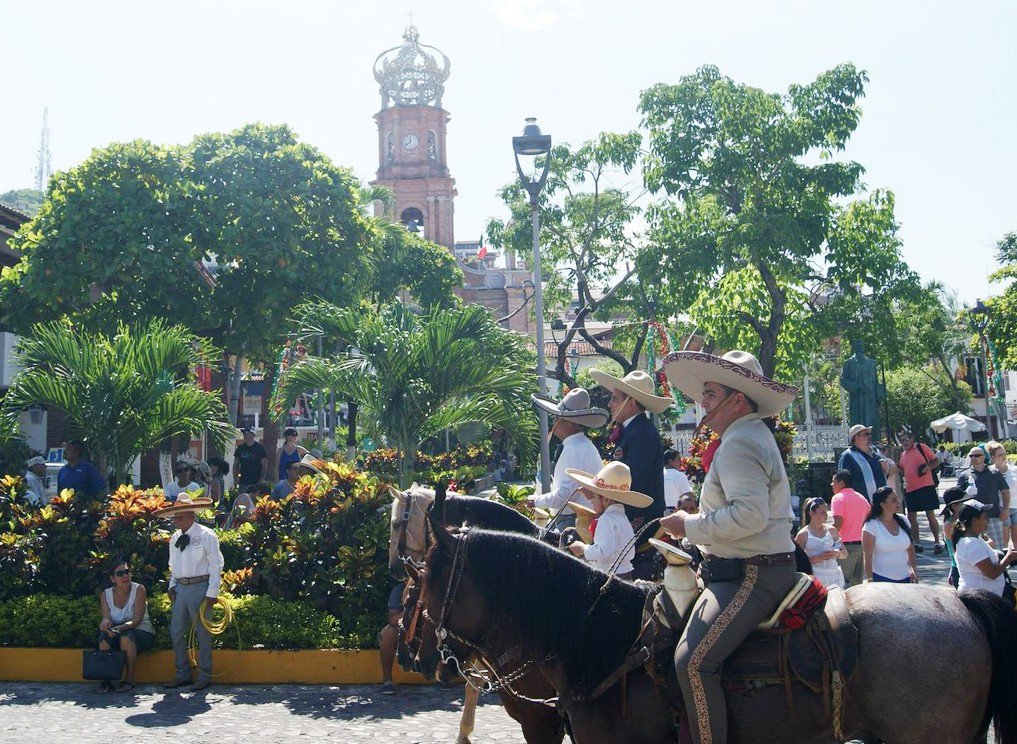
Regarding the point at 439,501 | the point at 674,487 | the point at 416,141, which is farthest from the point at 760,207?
the point at 416,141

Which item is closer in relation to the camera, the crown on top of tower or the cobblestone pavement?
the cobblestone pavement

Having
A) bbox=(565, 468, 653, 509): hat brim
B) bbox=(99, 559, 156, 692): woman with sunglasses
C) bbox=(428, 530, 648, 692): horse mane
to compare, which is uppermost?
bbox=(565, 468, 653, 509): hat brim

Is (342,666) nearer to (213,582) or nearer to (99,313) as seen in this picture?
(213,582)

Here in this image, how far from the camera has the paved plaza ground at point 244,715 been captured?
8.12 metres

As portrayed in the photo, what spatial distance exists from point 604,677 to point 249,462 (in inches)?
547

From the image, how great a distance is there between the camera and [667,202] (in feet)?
81.1

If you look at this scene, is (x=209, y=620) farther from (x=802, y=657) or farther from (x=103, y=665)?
(x=802, y=657)

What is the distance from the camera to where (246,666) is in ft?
33.3

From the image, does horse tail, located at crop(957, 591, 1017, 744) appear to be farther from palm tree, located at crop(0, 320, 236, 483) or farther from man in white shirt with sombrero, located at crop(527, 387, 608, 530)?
palm tree, located at crop(0, 320, 236, 483)

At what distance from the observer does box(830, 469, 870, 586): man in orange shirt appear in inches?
430

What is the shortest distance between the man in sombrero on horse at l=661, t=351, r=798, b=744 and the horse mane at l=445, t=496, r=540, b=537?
190 cm

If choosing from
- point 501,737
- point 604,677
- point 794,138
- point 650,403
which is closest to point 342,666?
point 501,737

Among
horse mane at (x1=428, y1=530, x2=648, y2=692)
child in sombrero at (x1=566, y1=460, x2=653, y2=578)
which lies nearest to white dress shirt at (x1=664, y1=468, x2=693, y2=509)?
child in sombrero at (x1=566, y1=460, x2=653, y2=578)

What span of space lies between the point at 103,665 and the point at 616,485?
5.65m
